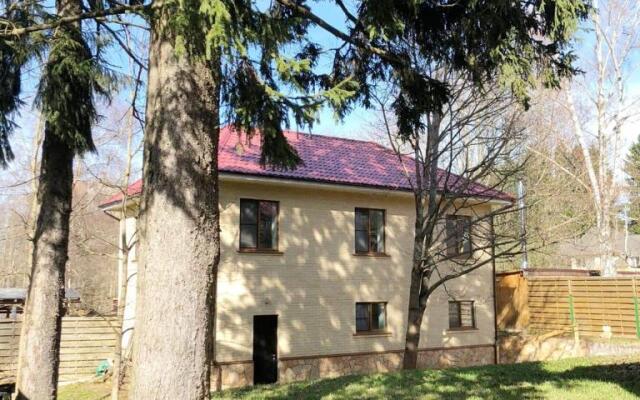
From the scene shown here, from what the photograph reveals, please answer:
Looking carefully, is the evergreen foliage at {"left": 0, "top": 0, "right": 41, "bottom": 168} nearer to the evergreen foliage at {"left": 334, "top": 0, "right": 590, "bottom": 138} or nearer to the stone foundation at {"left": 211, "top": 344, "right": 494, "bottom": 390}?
the evergreen foliage at {"left": 334, "top": 0, "right": 590, "bottom": 138}

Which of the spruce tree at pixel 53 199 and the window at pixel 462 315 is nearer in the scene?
the spruce tree at pixel 53 199

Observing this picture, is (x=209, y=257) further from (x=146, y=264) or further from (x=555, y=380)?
(x=555, y=380)

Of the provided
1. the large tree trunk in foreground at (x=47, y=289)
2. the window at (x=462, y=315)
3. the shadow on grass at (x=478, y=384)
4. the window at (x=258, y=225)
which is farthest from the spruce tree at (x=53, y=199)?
the window at (x=462, y=315)

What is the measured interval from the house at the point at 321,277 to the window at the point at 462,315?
0.03 metres

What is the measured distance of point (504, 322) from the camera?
21922 mm

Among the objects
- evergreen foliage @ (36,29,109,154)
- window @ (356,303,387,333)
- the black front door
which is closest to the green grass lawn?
evergreen foliage @ (36,29,109,154)

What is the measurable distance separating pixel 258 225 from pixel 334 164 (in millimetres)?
3503

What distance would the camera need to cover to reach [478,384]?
789 cm

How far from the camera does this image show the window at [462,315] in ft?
60.0

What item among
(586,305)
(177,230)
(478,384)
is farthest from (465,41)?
(586,305)

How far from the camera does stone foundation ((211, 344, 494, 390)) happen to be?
13969 mm

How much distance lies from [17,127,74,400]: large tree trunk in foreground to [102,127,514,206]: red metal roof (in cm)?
636

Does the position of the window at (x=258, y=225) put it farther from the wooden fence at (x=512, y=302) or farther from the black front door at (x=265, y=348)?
the wooden fence at (x=512, y=302)

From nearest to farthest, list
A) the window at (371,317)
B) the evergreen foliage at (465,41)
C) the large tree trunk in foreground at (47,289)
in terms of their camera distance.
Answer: the evergreen foliage at (465,41) → the large tree trunk in foreground at (47,289) → the window at (371,317)
